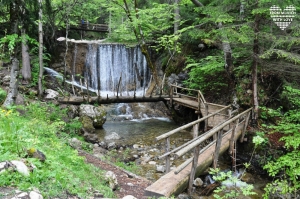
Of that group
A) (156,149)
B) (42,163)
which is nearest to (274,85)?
(156,149)

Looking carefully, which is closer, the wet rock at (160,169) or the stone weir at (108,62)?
the wet rock at (160,169)

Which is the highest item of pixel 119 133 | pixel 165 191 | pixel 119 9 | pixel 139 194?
pixel 119 9

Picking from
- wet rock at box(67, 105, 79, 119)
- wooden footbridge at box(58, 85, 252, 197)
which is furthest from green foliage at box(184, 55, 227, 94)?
wet rock at box(67, 105, 79, 119)

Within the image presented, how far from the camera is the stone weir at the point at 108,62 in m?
20.1

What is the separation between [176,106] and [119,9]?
7097 millimetres

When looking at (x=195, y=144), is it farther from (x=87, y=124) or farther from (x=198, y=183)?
(x=87, y=124)

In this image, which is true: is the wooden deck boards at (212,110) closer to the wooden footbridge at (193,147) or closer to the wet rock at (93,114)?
the wooden footbridge at (193,147)

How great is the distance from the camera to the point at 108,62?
20.6 metres

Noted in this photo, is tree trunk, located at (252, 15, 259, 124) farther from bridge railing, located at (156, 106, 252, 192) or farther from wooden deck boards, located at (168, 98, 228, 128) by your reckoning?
wooden deck boards, located at (168, 98, 228, 128)

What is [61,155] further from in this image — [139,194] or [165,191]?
[165,191]

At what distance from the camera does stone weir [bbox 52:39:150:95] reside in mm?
20094

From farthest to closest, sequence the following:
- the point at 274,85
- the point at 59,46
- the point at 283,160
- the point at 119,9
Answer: the point at 59,46 → the point at 119,9 → the point at 274,85 → the point at 283,160

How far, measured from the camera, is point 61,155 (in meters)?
5.21

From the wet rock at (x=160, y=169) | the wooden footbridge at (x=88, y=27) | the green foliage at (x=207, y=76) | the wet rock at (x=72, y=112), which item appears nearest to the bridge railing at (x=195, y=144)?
the wet rock at (x=160, y=169)
